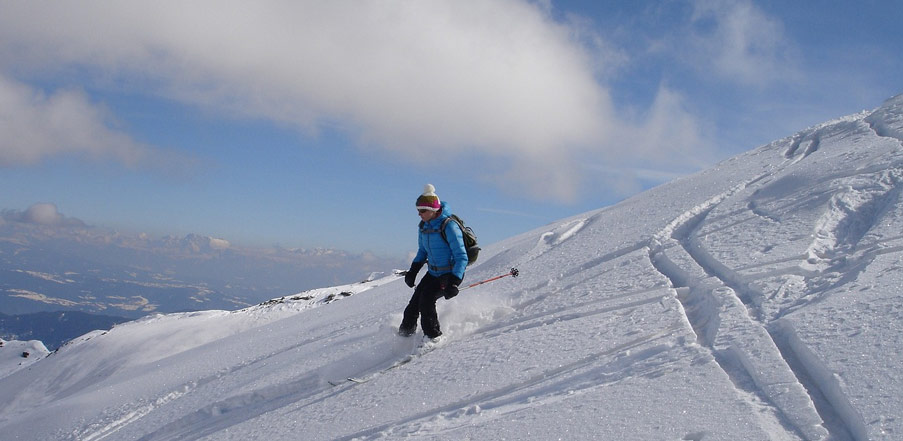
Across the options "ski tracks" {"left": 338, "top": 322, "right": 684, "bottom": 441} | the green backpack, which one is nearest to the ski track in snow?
"ski tracks" {"left": 338, "top": 322, "right": 684, "bottom": 441}

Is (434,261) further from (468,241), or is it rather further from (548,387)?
(548,387)

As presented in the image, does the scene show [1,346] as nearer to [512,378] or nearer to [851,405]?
[512,378]

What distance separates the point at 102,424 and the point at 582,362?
7.82 metres

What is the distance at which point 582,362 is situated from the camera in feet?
17.3

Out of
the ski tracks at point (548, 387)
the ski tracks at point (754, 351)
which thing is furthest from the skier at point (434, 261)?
the ski tracks at point (754, 351)

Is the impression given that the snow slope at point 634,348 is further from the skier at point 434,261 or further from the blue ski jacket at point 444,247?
the blue ski jacket at point 444,247

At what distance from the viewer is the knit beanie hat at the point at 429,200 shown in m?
7.02

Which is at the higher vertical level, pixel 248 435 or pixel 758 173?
pixel 758 173

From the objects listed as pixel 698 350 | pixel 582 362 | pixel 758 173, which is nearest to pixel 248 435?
pixel 582 362

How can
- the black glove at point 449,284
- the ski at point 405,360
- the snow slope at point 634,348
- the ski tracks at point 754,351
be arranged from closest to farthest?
the ski tracks at point 754,351
the snow slope at point 634,348
the ski at point 405,360
the black glove at point 449,284

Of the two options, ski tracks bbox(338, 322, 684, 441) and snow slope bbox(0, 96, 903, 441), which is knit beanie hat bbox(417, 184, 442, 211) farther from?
Result: ski tracks bbox(338, 322, 684, 441)

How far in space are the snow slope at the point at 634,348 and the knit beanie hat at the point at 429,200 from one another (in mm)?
1838

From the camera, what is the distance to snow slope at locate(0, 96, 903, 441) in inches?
155

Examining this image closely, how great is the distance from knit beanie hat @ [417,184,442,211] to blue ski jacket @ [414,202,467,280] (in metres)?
A: 0.13
